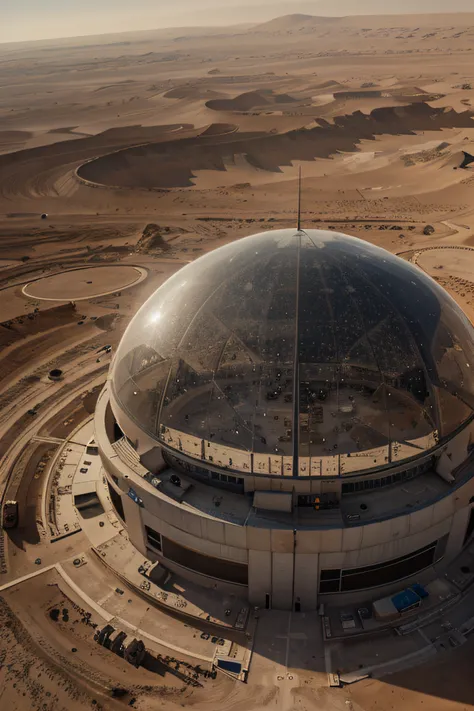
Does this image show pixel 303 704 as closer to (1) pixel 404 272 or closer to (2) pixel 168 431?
(2) pixel 168 431

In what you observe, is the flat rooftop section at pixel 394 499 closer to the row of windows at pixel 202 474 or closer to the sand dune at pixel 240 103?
the row of windows at pixel 202 474

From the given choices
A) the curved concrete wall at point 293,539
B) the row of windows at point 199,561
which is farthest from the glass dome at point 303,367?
the row of windows at point 199,561

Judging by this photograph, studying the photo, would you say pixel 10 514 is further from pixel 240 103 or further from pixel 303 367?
pixel 240 103

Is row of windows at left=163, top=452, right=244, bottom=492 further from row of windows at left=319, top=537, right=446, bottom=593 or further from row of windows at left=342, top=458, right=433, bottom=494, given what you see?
row of windows at left=319, top=537, right=446, bottom=593

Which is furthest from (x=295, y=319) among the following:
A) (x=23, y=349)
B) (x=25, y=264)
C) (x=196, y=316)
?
(x=25, y=264)

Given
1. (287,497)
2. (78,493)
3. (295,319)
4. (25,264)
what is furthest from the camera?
(25,264)

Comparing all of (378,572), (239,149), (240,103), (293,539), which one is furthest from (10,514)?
(240,103)
